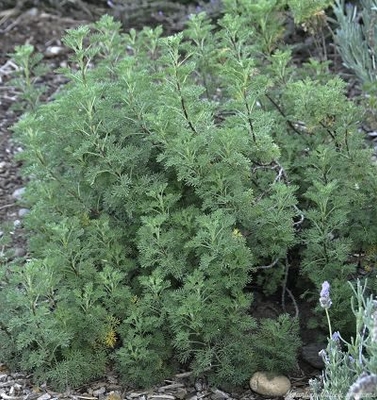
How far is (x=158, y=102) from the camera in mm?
3570

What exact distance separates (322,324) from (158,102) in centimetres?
115

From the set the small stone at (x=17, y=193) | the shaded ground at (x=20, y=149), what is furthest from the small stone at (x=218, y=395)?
the small stone at (x=17, y=193)

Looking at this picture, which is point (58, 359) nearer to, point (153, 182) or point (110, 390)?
point (110, 390)

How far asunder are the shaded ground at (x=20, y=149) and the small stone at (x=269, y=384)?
4cm

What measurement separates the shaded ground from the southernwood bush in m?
0.09

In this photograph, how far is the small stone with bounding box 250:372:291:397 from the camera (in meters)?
3.41

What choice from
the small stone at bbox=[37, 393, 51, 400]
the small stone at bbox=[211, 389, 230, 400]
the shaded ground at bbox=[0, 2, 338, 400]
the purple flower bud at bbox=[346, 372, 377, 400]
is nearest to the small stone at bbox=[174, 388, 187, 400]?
the shaded ground at bbox=[0, 2, 338, 400]

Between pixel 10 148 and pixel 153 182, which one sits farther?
pixel 10 148

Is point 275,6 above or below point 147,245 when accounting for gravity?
above

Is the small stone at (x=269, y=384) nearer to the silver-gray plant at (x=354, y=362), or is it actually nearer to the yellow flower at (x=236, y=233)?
the silver-gray plant at (x=354, y=362)

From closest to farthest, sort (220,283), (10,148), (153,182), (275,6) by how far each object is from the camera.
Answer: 1. (220,283)
2. (153,182)
3. (275,6)
4. (10,148)

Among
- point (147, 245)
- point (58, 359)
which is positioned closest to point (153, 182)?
point (147, 245)

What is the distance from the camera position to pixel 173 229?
11.1 ft

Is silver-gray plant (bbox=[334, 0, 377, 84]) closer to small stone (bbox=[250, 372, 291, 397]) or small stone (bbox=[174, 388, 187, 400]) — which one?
small stone (bbox=[250, 372, 291, 397])
